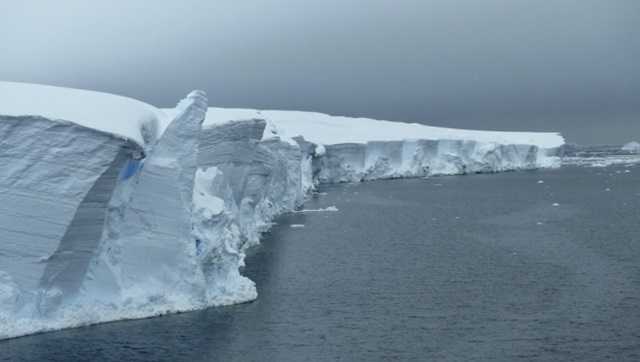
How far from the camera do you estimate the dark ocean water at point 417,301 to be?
37.7 feet

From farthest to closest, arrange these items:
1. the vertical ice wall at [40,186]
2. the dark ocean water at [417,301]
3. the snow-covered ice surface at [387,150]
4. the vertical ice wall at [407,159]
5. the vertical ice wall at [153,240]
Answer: the vertical ice wall at [407,159] → the snow-covered ice surface at [387,150] → the vertical ice wall at [153,240] → the vertical ice wall at [40,186] → the dark ocean water at [417,301]

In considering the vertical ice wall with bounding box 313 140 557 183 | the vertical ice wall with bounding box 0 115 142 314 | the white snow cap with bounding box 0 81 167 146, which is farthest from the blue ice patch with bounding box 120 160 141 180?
the vertical ice wall with bounding box 313 140 557 183

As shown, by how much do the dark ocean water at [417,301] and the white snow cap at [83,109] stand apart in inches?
133

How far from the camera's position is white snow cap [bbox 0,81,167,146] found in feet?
39.1

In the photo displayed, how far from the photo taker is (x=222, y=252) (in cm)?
1464

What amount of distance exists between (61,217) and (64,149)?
1100 millimetres

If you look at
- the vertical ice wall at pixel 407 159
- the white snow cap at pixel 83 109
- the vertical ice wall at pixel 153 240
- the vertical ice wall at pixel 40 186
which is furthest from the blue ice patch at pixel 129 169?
the vertical ice wall at pixel 407 159

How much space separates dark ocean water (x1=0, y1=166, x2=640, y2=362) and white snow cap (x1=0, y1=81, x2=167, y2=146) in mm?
3389

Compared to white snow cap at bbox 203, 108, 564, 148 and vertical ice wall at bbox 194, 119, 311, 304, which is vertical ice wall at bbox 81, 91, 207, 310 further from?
white snow cap at bbox 203, 108, 564, 148

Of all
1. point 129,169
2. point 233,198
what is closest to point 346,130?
point 233,198

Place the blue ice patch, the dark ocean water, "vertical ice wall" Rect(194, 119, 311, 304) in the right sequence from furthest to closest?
"vertical ice wall" Rect(194, 119, 311, 304)
the blue ice patch
the dark ocean water

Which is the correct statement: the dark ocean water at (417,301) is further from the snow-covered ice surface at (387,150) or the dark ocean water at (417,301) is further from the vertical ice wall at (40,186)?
the snow-covered ice surface at (387,150)

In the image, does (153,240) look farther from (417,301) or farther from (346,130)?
(346,130)

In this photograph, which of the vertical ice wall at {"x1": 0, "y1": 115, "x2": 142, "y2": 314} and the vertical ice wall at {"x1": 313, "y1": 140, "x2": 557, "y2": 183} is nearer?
the vertical ice wall at {"x1": 0, "y1": 115, "x2": 142, "y2": 314}
